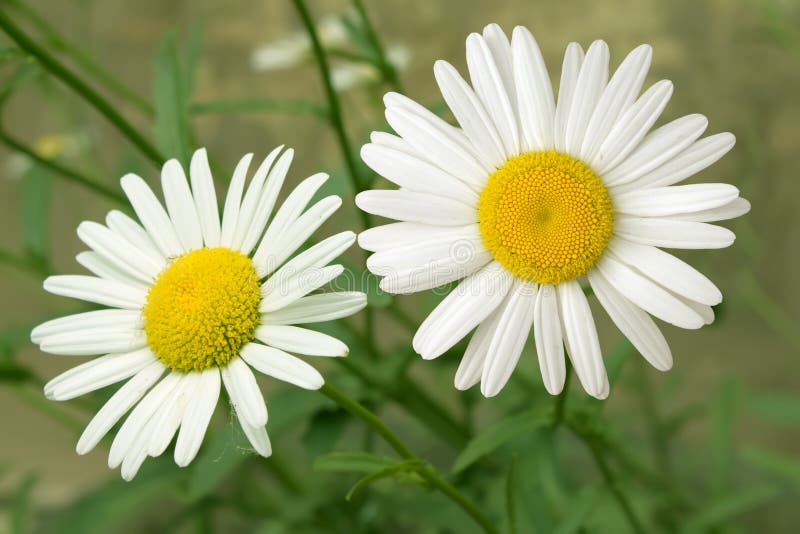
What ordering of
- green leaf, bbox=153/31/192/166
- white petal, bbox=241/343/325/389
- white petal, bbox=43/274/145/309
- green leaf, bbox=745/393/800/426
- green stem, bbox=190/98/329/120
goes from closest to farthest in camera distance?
white petal, bbox=241/343/325/389 → white petal, bbox=43/274/145/309 → green leaf, bbox=153/31/192/166 → green stem, bbox=190/98/329/120 → green leaf, bbox=745/393/800/426

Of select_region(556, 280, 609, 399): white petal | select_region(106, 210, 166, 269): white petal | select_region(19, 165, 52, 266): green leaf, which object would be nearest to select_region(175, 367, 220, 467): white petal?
select_region(106, 210, 166, 269): white petal

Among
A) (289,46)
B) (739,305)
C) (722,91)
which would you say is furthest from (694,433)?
(289,46)

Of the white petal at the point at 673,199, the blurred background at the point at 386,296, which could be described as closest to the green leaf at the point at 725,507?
the blurred background at the point at 386,296

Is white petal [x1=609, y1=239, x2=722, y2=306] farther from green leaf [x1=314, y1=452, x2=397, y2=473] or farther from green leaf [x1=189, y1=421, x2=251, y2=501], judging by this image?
green leaf [x1=189, y1=421, x2=251, y2=501]

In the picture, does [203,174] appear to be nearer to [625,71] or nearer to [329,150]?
[625,71]

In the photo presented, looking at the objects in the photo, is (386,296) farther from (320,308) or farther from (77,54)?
(77,54)

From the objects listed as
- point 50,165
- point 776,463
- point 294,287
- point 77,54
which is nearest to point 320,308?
point 294,287
